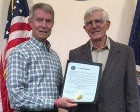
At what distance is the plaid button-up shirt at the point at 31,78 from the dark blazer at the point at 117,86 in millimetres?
320

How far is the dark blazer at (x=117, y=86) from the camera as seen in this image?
5.98ft

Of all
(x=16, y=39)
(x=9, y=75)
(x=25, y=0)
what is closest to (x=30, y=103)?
(x=9, y=75)

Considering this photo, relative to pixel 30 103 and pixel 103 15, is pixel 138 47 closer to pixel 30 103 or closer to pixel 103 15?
pixel 103 15

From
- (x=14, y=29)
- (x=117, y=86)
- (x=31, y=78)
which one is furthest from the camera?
(x=14, y=29)

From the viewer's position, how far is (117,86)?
183 centimetres

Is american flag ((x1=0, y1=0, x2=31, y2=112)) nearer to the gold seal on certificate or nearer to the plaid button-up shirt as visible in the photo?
the plaid button-up shirt

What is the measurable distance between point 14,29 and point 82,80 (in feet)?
3.98

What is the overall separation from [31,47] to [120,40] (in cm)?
148

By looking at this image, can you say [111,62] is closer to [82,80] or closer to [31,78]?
[82,80]

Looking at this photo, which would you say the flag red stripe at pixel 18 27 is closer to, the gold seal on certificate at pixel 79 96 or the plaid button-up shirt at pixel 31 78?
the plaid button-up shirt at pixel 31 78

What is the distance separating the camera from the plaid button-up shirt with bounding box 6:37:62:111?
159cm

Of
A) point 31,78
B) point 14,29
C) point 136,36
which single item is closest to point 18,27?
point 14,29

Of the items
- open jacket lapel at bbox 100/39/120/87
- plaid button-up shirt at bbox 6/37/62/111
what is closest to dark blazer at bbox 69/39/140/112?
open jacket lapel at bbox 100/39/120/87

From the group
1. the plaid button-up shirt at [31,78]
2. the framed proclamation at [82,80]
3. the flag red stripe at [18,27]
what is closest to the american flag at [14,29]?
the flag red stripe at [18,27]
